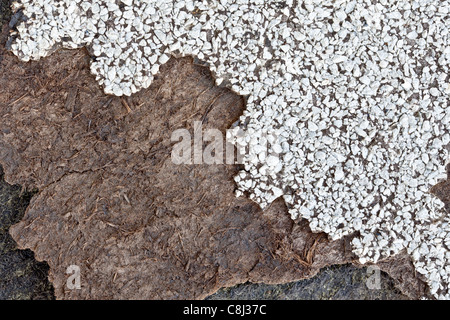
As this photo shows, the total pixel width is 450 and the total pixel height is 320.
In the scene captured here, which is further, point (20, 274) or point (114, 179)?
point (20, 274)

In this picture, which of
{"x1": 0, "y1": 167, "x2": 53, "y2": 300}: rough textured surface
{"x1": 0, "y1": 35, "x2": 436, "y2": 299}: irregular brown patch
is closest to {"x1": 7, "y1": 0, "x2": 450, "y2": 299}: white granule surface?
{"x1": 0, "y1": 35, "x2": 436, "y2": 299}: irregular brown patch

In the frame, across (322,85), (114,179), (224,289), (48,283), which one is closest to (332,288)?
(224,289)

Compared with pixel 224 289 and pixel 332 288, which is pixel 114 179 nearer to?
pixel 224 289

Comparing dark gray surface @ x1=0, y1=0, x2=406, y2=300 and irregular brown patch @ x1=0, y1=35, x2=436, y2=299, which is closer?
irregular brown patch @ x1=0, y1=35, x2=436, y2=299

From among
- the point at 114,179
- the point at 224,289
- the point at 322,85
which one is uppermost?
the point at 322,85

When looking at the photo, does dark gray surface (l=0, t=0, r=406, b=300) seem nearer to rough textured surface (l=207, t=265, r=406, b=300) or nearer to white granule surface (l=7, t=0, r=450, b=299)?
rough textured surface (l=207, t=265, r=406, b=300)

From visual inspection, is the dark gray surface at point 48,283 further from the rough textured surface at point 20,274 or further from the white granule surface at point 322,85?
the white granule surface at point 322,85

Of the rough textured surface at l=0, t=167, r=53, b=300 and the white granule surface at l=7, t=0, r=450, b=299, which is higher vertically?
the white granule surface at l=7, t=0, r=450, b=299
